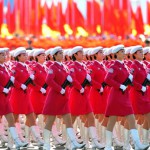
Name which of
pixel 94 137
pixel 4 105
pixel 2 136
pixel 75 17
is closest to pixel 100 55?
pixel 94 137

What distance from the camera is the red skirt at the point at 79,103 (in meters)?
15.1

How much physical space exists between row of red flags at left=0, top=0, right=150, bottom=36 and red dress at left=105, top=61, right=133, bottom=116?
37.0 meters

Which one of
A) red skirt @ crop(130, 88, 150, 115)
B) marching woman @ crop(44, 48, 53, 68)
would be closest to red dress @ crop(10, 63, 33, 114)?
marching woman @ crop(44, 48, 53, 68)

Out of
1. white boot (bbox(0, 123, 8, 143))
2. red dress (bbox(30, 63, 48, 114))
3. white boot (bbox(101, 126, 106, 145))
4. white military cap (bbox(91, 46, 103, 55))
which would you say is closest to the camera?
white boot (bbox(101, 126, 106, 145))

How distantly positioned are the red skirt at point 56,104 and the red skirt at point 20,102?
1189 mm

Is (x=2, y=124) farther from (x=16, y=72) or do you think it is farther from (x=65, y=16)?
(x=65, y=16)

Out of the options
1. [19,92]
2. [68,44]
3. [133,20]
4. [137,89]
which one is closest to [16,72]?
[19,92]

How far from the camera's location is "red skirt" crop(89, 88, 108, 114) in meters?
16.3

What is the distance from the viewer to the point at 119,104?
1419 centimetres

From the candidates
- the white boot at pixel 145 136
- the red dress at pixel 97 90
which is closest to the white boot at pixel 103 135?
the red dress at pixel 97 90

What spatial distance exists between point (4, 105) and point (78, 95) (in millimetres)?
1305

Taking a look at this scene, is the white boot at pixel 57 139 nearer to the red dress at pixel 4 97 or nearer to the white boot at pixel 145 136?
the red dress at pixel 4 97

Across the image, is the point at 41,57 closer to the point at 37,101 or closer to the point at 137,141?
the point at 37,101

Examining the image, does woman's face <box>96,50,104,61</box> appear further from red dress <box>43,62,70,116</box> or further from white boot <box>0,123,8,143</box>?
white boot <box>0,123,8,143</box>
